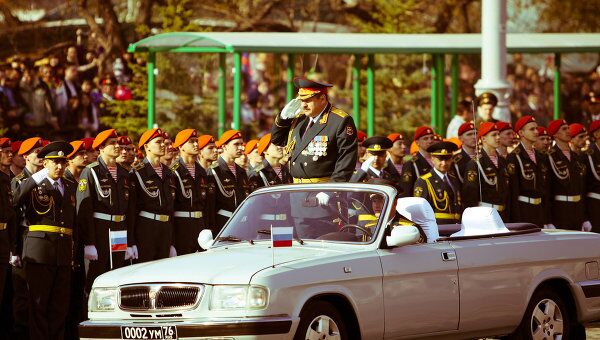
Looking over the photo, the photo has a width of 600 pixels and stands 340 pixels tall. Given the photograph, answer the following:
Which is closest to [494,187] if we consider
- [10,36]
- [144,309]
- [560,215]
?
[560,215]

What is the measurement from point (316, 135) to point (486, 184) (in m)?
4.30

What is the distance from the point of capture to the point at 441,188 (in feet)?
51.3

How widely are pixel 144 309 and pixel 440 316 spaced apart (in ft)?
6.75

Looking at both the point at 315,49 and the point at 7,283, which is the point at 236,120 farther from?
the point at 7,283

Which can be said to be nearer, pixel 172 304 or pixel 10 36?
pixel 172 304

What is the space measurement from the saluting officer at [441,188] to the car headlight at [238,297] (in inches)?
221

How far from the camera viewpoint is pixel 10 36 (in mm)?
30844

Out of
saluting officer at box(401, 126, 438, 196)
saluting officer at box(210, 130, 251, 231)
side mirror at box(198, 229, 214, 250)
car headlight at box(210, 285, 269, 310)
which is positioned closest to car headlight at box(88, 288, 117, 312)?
car headlight at box(210, 285, 269, 310)

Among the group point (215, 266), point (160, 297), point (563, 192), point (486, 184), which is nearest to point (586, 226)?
point (563, 192)

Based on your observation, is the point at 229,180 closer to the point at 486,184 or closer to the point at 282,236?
the point at 486,184

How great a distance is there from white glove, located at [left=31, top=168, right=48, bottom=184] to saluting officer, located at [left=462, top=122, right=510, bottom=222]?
15.3 ft

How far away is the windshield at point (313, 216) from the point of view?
11164mm

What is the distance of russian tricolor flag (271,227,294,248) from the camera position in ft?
34.6

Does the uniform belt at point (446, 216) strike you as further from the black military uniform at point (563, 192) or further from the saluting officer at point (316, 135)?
the saluting officer at point (316, 135)
